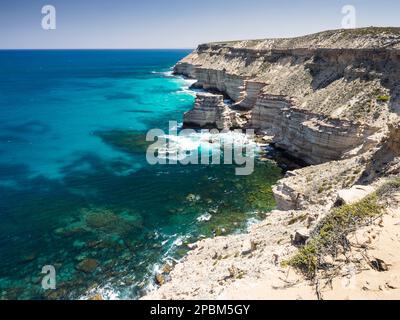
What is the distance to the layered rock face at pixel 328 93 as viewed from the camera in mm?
39331

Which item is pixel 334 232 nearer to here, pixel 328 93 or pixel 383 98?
pixel 383 98

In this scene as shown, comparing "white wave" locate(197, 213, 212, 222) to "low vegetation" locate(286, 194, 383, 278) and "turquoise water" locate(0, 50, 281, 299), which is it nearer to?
"turquoise water" locate(0, 50, 281, 299)

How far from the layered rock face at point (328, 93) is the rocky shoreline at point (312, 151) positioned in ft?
0.50

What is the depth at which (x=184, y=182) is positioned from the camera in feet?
129

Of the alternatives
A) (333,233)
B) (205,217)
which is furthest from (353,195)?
(205,217)

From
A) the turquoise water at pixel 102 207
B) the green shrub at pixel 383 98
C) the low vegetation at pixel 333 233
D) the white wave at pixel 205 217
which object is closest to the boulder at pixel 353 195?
the low vegetation at pixel 333 233

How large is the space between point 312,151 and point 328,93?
9.54 meters

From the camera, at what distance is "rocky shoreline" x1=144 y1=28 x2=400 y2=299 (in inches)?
517

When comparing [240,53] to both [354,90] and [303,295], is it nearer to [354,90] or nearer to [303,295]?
[354,90]

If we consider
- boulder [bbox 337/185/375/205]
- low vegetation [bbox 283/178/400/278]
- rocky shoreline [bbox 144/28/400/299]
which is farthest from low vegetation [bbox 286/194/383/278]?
boulder [bbox 337/185/375/205]

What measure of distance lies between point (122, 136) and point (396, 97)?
39.8 m

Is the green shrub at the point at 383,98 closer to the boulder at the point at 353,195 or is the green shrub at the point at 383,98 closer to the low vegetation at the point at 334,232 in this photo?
the boulder at the point at 353,195

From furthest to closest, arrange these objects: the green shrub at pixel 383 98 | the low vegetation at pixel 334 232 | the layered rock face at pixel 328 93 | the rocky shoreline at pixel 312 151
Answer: the green shrub at pixel 383 98 < the layered rock face at pixel 328 93 < the low vegetation at pixel 334 232 < the rocky shoreline at pixel 312 151

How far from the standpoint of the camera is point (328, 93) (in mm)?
46469
